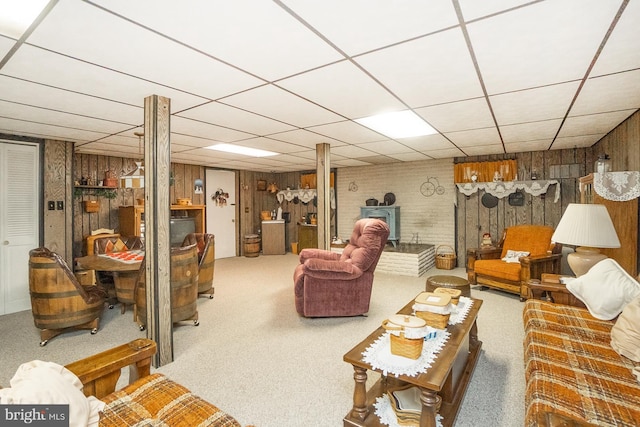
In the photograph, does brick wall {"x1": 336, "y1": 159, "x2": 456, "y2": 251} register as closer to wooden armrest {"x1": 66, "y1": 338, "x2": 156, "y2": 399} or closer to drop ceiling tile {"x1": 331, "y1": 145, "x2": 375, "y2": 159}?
drop ceiling tile {"x1": 331, "y1": 145, "x2": 375, "y2": 159}

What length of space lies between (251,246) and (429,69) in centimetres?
644

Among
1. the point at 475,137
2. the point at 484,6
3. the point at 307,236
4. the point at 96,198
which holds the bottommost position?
the point at 307,236

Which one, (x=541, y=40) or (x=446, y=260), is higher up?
(x=541, y=40)

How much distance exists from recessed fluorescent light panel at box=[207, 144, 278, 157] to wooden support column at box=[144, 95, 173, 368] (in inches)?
86.6

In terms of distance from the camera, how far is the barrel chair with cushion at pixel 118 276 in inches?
144

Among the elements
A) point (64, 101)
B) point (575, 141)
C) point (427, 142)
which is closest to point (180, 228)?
point (64, 101)

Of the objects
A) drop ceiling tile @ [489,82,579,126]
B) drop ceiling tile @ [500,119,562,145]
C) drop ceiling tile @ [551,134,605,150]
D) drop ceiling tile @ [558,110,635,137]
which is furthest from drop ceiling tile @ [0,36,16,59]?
drop ceiling tile @ [551,134,605,150]

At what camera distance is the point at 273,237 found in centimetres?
808

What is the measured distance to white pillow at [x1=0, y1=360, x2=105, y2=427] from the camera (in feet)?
3.44

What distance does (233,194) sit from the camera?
782 centimetres

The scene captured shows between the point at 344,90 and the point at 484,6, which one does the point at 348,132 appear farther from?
the point at 484,6

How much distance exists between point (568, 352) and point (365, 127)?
2.69 metres

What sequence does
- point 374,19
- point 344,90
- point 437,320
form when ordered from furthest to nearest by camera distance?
point 344,90, point 437,320, point 374,19

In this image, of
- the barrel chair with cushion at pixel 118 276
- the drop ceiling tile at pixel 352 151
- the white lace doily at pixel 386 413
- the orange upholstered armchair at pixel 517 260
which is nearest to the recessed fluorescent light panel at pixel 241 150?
the drop ceiling tile at pixel 352 151
